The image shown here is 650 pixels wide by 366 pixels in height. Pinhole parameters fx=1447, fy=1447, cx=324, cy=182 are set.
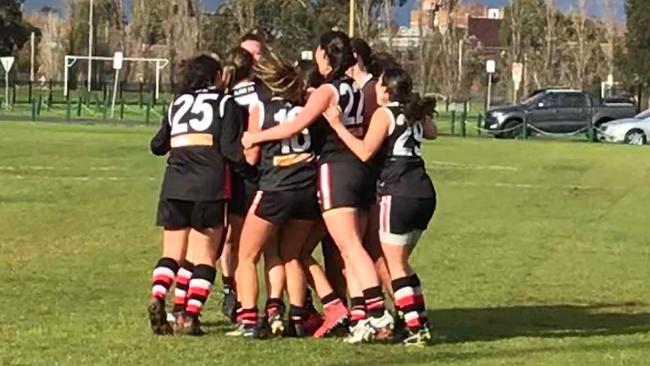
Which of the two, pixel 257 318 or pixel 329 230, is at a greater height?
pixel 329 230

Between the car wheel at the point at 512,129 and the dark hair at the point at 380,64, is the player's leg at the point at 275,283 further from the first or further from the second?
the car wheel at the point at 512,129

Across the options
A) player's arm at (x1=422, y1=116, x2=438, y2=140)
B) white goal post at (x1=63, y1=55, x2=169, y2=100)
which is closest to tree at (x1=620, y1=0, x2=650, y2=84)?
white goal post at (x1=63, y1=55, x2=169, y2=100)

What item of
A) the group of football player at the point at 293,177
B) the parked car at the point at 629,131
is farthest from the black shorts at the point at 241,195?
the parked car at the point at 629,131

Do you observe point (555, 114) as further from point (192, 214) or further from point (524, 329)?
point (192, 214)

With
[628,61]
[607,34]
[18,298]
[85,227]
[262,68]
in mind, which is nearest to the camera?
[262,68]

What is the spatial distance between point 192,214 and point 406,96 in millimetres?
1597

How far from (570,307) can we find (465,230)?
6.57 meters

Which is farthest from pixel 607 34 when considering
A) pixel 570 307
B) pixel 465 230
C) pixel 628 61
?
pixel 570 307

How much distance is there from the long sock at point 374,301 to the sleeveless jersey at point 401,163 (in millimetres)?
637

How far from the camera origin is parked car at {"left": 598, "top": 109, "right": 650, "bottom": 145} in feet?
159

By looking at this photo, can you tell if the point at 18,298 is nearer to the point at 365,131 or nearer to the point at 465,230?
the point at 365,131

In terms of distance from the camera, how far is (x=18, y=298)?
11.4 metres

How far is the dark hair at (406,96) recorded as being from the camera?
9250 mm

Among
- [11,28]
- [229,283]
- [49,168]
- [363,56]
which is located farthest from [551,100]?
[11,28]
